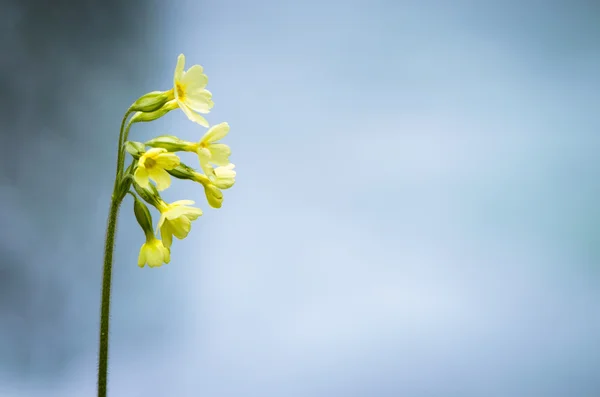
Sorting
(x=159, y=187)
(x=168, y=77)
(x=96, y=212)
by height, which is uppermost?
(x=168, y=77)

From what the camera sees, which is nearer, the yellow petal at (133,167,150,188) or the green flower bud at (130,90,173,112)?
the yellow petal at (133,167,150,188)

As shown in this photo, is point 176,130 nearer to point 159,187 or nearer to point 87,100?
point 87,100

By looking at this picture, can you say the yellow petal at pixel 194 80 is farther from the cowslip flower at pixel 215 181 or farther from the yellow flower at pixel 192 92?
the cowslip flower at pixel 215 181

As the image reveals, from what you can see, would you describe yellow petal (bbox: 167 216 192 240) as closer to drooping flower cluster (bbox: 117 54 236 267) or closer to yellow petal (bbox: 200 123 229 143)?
drooping flower cluster (bbox: 117 54 236 267)

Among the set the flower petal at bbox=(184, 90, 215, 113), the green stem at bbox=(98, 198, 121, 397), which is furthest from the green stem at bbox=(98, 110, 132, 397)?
the flower petal at bbox=(184, 90, 215, 113)

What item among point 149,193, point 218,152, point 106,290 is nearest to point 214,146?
point 218,152

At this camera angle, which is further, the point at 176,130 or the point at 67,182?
the point at 176,130

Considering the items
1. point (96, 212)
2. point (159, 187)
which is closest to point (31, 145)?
point (96, 212)

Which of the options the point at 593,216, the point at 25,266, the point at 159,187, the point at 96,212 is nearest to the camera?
the point at 159,187
